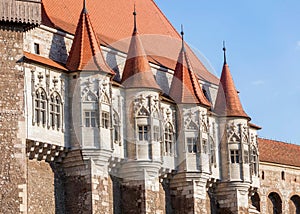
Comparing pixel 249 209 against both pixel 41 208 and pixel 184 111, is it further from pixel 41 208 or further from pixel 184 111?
pixel 41 208

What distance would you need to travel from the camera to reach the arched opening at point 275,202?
63000 millimetres

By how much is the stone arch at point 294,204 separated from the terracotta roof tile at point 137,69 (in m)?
19.3

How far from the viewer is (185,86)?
51.6 metres

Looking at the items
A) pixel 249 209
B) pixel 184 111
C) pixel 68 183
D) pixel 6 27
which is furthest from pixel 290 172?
pixel 6 27

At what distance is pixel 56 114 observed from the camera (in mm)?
44094

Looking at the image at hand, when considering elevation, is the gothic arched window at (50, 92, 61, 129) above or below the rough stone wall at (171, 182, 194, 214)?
above

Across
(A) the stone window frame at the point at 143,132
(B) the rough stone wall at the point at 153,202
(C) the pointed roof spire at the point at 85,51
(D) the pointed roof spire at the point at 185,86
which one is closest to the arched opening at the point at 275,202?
(D) the pointed roof spire at the point at 185,86

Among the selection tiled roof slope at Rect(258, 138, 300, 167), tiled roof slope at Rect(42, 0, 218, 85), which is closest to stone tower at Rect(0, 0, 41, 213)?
tiled roof slope at Rect(42, 0, 218, 85)

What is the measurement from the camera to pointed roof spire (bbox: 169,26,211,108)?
168 ft

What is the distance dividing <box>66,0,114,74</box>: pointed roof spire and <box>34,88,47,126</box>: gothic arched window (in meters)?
2.17

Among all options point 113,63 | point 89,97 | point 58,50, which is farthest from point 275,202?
point 58,50

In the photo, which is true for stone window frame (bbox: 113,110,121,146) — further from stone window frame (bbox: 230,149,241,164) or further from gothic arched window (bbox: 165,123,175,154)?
stone window frame (bbox: 230,149,241,164)

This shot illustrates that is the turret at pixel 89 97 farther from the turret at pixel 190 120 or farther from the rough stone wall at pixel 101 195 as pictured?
the turret at pixel 190 120

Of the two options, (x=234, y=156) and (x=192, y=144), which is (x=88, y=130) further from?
(x=234, y=156)
